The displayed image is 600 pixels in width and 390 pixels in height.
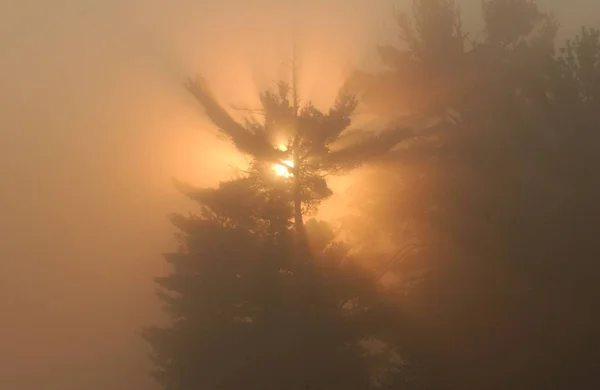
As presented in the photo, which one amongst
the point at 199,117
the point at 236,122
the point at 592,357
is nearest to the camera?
the point at 592,357

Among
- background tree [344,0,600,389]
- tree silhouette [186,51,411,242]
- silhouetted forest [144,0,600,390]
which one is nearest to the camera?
background tree [344,0,600,389]

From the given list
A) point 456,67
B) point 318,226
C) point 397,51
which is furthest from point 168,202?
point 456,67

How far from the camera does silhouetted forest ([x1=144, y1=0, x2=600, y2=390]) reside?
8.62 m

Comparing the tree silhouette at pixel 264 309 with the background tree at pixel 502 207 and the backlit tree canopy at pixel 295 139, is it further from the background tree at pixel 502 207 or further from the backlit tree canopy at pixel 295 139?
the background tree at pixel 502 207

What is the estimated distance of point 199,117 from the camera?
45.2ft

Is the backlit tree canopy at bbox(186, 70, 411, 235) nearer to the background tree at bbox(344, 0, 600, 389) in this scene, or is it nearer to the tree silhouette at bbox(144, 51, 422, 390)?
the tree silhouette at bbox(144, 51, 422, 390)

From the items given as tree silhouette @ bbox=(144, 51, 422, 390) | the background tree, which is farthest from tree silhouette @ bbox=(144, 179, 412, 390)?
the background tree

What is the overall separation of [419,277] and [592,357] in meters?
3.46

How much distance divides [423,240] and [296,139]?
134 inches

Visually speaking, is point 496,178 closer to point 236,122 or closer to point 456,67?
point 456,67

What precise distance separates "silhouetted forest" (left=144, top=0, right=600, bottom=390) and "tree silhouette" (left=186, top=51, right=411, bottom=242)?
0.10ft

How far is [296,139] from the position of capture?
34.1 ft

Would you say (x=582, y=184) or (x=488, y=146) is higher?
(x=488, y=146)

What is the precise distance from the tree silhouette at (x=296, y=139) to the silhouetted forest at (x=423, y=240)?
0.10 feet
